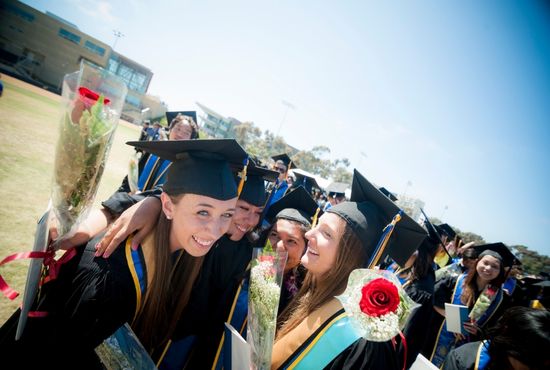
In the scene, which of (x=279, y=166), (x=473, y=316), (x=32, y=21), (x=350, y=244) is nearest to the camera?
(x=350, y=244)

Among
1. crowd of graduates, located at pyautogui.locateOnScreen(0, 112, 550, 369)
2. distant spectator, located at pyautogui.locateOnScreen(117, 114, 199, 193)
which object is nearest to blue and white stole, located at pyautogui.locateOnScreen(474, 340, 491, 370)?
crowd of graduates, located at pyautogui.locateOnScreen(0, 112, 550, 369)

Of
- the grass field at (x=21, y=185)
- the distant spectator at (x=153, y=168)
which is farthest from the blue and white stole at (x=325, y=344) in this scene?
the distant spectator at (x=153, y=168)

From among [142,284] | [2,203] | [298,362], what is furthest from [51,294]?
[2,203]

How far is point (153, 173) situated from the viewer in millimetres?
4312

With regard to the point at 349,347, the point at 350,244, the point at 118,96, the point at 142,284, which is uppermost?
the point at 118,96

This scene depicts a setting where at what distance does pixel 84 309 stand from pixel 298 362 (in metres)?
1.28

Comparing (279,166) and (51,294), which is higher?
(279,166)

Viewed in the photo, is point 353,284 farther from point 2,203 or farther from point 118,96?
point 2,203

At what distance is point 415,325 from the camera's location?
4082 mm

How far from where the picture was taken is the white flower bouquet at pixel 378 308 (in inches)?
51.2

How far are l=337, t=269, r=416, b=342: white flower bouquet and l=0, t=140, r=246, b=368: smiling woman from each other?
1.01 m

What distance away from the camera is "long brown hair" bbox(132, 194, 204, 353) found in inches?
69.9

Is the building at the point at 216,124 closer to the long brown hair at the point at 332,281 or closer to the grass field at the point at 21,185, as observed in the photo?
the grass field at the point at 21,185

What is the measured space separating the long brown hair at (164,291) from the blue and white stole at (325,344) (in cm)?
95
